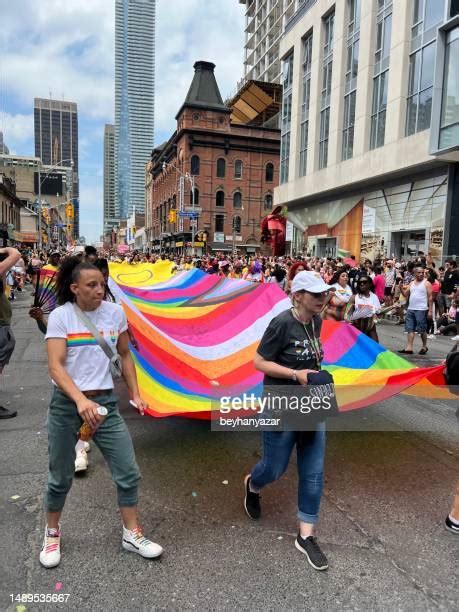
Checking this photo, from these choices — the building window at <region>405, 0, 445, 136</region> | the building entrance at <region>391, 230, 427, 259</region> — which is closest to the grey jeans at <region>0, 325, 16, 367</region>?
the building entrance at <region>391, 230, 427, 259</region>

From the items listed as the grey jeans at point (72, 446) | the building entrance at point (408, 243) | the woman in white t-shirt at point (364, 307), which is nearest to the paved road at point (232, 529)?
the grey jeans at point (72, 446)

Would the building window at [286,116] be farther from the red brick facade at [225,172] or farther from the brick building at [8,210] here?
the brick building at [8,210]

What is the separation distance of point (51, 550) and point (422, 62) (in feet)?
83.1

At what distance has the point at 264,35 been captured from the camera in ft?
243

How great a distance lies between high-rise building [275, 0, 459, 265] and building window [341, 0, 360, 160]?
0.06 metres

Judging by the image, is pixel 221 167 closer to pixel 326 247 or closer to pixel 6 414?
pixel 326 247

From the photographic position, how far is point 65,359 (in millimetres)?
2658

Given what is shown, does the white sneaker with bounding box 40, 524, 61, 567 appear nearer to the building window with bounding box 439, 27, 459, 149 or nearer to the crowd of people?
the crowd of people

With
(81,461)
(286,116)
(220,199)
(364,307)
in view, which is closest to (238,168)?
(220,199)

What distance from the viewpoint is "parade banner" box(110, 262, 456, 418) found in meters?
4.11

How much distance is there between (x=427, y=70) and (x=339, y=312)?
A: 19.2 m

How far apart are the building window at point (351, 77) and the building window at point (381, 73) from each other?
189cm

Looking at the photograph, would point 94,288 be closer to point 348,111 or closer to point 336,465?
point 336,465

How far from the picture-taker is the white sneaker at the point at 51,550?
2.78m
